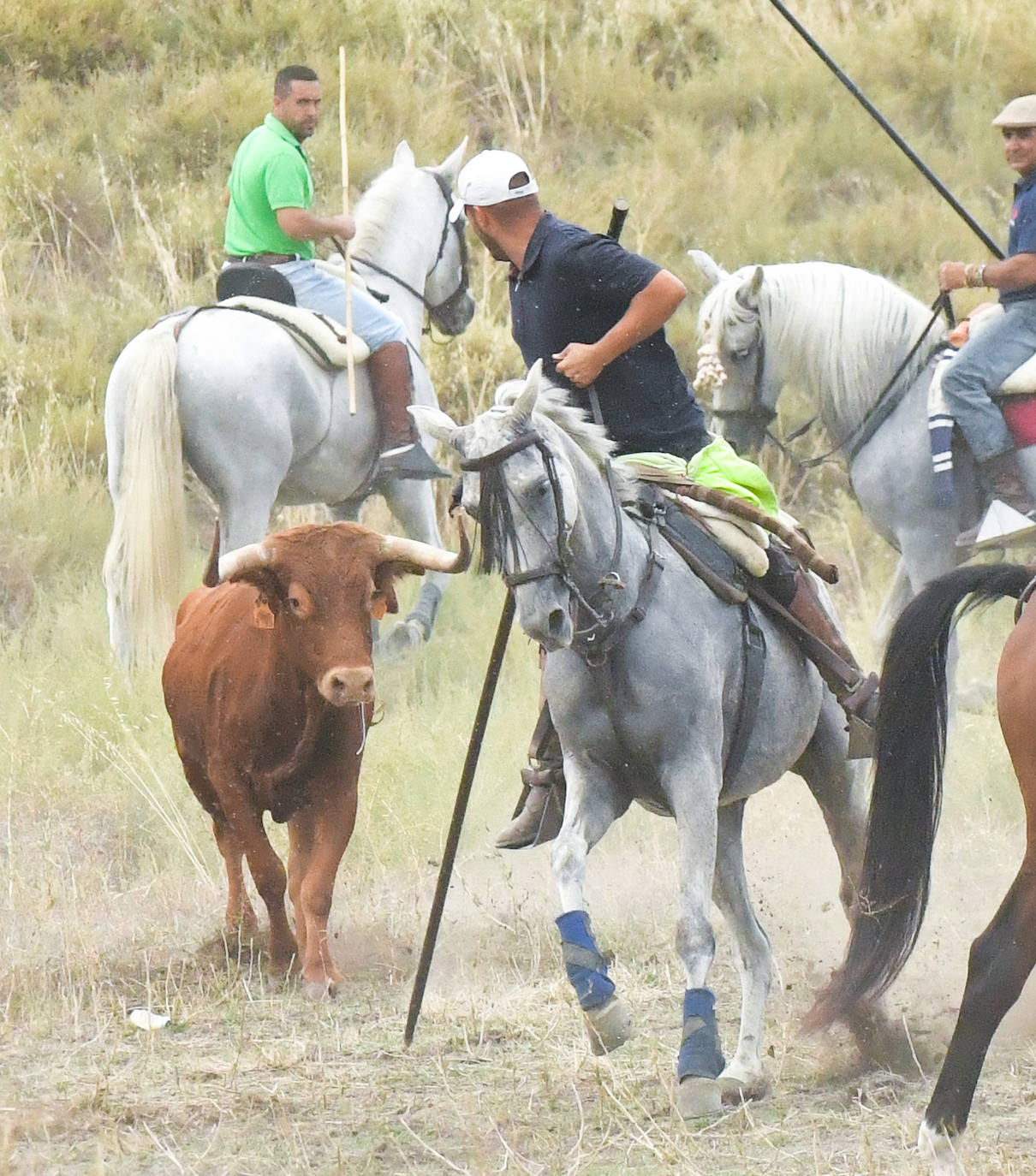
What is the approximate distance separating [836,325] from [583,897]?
5.07m

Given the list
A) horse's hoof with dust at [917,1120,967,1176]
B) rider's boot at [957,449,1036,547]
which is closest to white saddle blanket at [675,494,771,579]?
horse's hoof with dust at [917,1120,967,1176]

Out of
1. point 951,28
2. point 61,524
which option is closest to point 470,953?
point 61,524

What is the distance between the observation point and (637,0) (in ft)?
64.0

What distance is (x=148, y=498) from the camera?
965cm

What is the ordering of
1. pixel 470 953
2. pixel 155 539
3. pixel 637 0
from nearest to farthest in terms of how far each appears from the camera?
pixel 470 953 < pixel 155 539 < pixel 637 0

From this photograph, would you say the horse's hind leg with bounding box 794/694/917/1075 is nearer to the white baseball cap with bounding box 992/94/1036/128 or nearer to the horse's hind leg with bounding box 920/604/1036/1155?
the horse's hind leg with bounding box 920/604/1036/1155

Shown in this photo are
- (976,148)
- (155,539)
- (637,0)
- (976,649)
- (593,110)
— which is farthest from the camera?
(637,0)

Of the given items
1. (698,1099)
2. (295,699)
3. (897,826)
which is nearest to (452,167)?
(295,699)

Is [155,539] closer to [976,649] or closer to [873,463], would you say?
[873,463]

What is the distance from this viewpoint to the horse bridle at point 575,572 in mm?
5176

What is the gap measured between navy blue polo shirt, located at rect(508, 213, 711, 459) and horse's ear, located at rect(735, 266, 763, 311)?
383 cm

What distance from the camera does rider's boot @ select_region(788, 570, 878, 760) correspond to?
6047 mm

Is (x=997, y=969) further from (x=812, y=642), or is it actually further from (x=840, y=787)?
(x=840, y=787)

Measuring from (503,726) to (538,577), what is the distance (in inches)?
192
